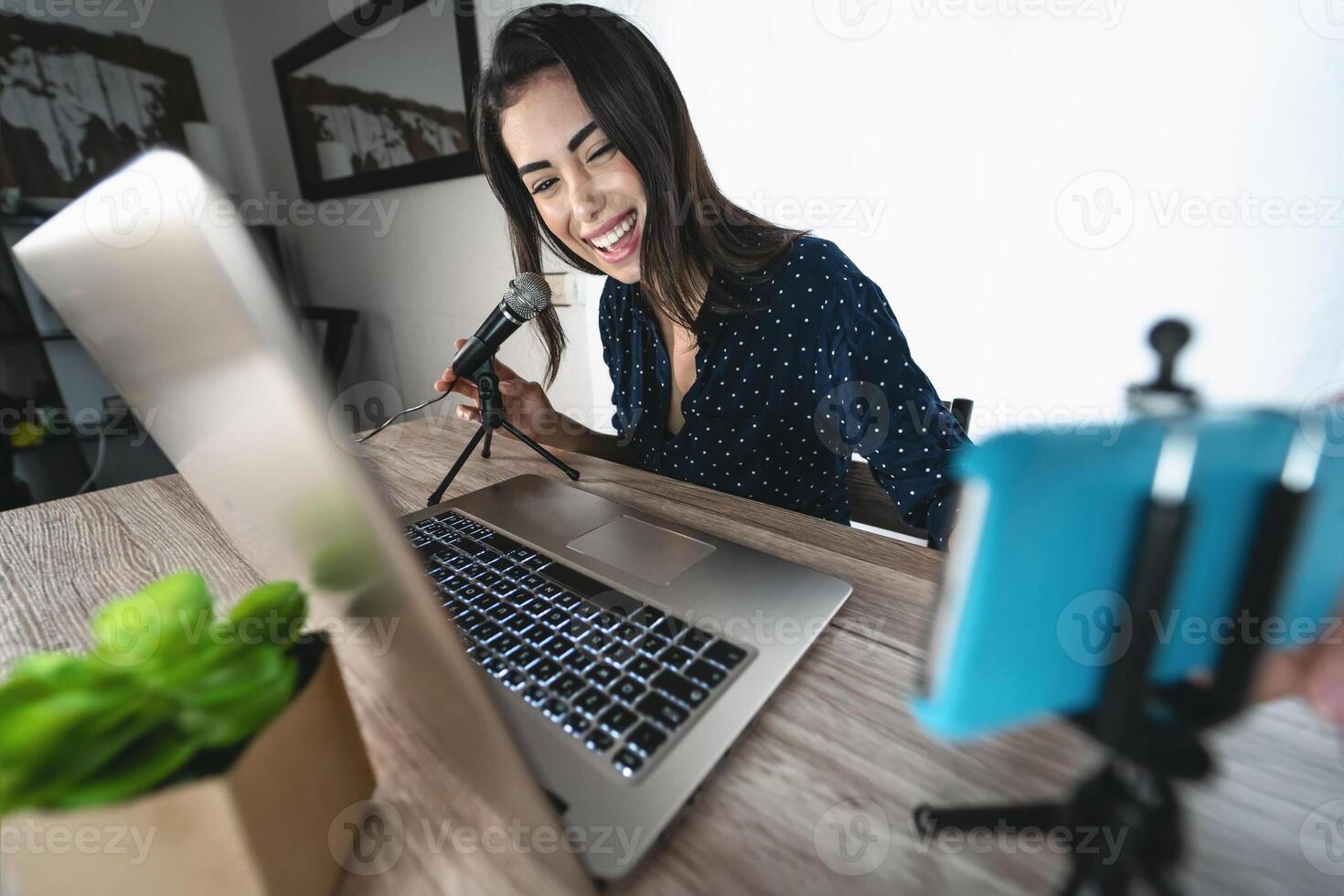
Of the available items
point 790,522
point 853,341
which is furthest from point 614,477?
point 853,341

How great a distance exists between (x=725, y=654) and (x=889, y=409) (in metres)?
0.54

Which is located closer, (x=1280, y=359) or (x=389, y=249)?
(x=1280, y=359)

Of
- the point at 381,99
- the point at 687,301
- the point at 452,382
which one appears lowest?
the point at 452,382

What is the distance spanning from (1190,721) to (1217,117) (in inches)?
38.7

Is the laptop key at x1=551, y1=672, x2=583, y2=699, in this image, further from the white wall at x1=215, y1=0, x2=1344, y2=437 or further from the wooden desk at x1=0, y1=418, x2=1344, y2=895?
the white wall at x1=215, y1=0, x2=1344, y2=437

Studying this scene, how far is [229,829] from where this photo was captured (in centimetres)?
20

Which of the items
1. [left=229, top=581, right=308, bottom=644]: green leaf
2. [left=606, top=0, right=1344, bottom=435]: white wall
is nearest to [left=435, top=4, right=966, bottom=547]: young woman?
[left=606, top=0, right=1344, bottom=435]: white wall

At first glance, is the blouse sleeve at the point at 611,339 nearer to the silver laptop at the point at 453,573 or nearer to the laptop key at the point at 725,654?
the silver laptop at the point at 453,573

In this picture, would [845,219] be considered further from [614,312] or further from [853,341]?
[614,312]

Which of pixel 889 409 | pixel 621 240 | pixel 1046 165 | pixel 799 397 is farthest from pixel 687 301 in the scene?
pixel 1046 165

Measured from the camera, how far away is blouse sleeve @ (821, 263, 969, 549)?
0.72 meters

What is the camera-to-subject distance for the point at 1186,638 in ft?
0.65

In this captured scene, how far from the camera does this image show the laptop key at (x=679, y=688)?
1.12 feet

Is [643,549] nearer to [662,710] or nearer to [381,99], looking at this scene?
[662,710]
